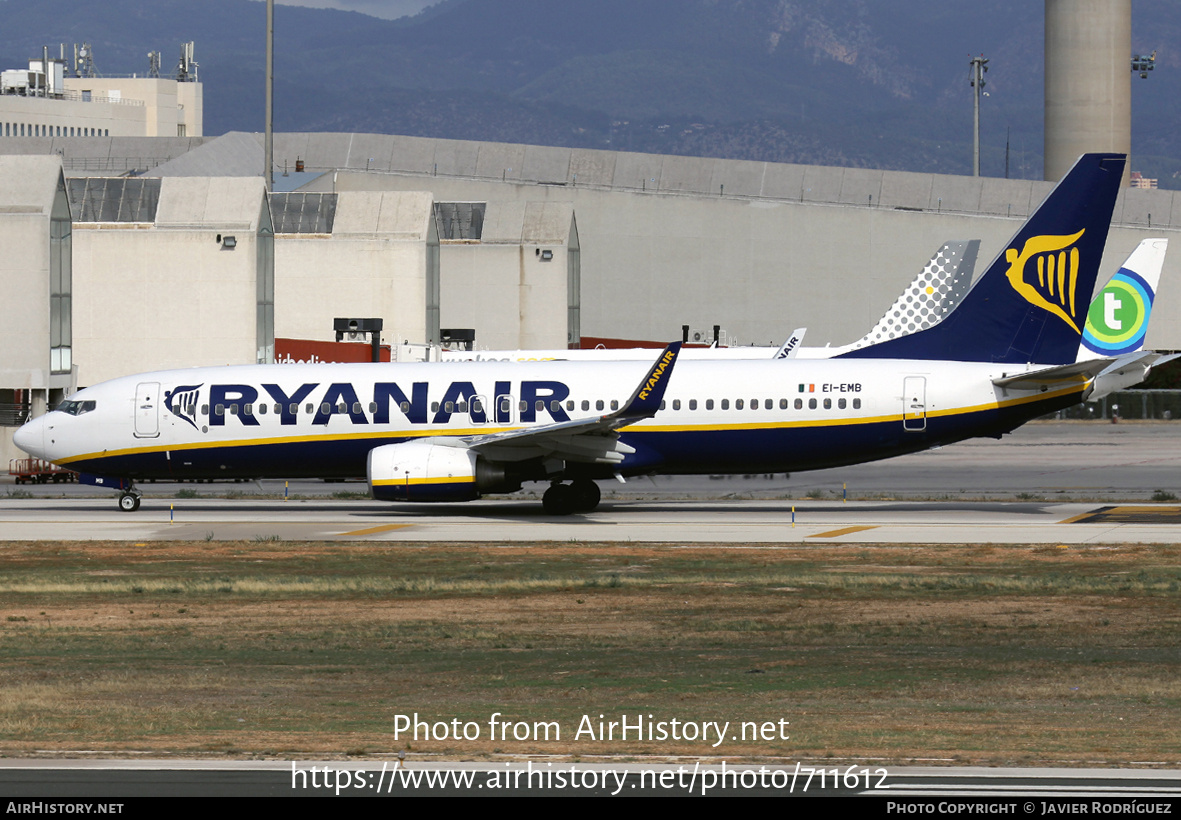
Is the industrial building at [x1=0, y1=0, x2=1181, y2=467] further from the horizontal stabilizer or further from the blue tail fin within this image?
the horizontal stabilizer

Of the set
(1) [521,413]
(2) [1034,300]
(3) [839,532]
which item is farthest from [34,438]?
Answer: (2) [1034,300]

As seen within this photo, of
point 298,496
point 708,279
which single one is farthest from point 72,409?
point 708,279

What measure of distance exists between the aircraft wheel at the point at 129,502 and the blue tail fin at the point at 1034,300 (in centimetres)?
2028

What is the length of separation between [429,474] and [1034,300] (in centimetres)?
1484

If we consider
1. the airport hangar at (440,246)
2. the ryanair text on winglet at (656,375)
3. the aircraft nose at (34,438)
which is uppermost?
the airport hangar at (440,246)

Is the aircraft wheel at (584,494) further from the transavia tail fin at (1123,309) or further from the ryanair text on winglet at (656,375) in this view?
the transavia tail fin at (1123,309)

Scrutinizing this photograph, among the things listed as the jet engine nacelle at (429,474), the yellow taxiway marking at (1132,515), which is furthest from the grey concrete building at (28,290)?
the yellow taxiway marking at (1132,515)

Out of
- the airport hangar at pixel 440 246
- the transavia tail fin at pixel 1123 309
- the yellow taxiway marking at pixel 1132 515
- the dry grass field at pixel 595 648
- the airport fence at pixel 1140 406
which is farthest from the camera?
the airport fence at pixel 1140 406

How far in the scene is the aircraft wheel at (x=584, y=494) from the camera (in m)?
37.2

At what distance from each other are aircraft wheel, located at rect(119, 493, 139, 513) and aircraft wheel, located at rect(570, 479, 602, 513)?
11.3 m

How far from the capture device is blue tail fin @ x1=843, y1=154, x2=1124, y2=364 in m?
35.6

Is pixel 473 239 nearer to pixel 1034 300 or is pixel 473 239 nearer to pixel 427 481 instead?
pixel 427 481

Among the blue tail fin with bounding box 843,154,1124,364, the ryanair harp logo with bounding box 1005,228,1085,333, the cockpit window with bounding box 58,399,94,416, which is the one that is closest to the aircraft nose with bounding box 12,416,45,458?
the cockpit window with bounding box 58,399,94,416

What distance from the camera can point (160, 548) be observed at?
99.7 ft
